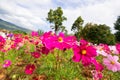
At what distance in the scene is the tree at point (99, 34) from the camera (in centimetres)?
2887

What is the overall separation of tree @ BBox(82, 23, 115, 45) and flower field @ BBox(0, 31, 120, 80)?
73.8ft

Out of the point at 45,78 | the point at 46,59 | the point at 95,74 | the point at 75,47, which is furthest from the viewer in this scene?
the point at 46,59

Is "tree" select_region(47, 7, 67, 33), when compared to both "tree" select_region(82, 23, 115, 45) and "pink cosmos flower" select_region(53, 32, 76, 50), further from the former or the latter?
"pink cosmos flower" select_region(53, 32, 76, 50)

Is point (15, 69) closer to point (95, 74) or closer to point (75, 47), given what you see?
point (95, 74)

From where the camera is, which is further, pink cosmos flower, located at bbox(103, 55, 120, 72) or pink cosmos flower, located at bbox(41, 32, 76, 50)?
pink cosmos flower, located at bbox(41, 32, 76, 50)

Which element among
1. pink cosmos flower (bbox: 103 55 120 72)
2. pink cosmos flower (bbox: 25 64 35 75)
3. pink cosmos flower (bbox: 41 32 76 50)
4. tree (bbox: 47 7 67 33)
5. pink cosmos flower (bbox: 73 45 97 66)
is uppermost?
tree (bbox: 47 7 67 33)

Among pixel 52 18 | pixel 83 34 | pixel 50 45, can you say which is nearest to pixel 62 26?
pixel 52 18

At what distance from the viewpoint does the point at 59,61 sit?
4.38 meters

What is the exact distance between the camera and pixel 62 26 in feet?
228

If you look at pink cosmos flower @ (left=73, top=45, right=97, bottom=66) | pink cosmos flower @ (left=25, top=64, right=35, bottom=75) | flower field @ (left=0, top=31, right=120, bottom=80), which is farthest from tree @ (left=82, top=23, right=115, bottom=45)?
pink cosmos flower @ (left=73, top=45, right=97, bottom=66)

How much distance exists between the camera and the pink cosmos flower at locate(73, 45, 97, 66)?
2.39m

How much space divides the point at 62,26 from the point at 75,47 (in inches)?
2640

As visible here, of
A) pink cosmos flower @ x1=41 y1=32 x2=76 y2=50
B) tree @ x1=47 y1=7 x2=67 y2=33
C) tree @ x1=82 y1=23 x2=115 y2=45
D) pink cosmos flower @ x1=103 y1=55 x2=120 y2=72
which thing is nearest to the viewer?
pink cosmos flower @ x1=103 y1=55 x2=120 y2=72

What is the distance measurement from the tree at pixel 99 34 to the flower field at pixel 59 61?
22496 mm
